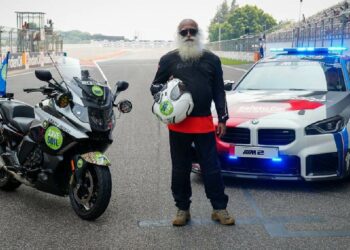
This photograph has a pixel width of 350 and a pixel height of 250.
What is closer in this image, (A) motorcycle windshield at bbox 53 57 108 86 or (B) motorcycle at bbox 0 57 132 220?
(B) motorcycle at bbox 0 57 132 220

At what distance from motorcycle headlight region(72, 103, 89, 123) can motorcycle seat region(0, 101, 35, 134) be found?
0.91m

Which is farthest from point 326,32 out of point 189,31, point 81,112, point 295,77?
point 81,112

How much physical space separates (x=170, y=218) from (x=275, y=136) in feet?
5.22

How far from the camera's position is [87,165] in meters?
5.02

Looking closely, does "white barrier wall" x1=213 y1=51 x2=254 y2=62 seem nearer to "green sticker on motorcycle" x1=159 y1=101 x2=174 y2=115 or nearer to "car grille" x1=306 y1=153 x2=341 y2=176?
"car grille" x1=306 y1=153 x2=341 y2=176

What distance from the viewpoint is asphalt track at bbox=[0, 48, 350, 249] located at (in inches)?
177

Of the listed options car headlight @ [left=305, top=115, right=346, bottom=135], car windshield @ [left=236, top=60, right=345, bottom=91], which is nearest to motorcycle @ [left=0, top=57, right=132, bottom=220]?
car headlight @ [left=305, top=115, right=346, bottom=135]

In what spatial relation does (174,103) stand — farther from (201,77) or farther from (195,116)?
(201,77)

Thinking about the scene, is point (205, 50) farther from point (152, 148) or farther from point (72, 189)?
point (152, 148)

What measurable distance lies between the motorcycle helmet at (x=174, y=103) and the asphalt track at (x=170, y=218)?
0.97 meters

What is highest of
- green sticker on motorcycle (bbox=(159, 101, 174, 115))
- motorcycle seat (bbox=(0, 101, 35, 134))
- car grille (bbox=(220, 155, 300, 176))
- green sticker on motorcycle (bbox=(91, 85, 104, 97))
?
green sticker on motorcycle (bbox=(91, 85, 104, 97))

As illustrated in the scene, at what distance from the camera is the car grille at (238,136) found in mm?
6126

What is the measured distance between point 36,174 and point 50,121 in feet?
1.92

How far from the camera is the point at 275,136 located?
6035mm
